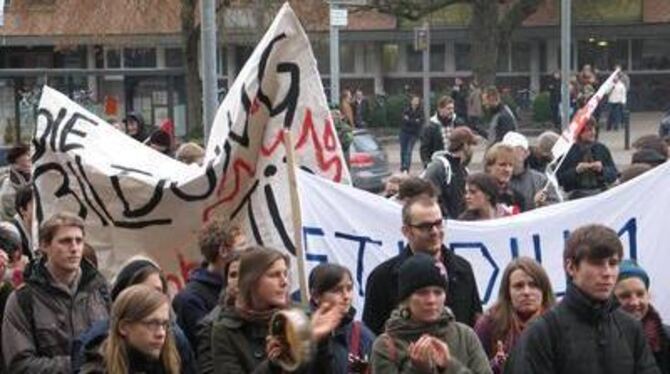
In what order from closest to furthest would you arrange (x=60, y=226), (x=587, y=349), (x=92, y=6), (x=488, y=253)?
(x=587, y=349) → (x=60, y=226) → (x=488, y=253) → (x=92, y=6)

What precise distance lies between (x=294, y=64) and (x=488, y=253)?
1453 millimetres

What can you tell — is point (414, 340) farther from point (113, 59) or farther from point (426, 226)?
point (113, 59)

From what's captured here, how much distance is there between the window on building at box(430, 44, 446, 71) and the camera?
55688 millimetres

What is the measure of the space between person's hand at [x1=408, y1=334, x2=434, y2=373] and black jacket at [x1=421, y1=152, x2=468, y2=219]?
5818 mm

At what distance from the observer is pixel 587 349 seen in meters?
5.66

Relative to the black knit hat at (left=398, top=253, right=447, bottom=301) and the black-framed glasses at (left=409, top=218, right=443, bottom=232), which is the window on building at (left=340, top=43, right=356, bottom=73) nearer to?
the black-framed glasses at (left=409, top=218, right=443, bottom=232)

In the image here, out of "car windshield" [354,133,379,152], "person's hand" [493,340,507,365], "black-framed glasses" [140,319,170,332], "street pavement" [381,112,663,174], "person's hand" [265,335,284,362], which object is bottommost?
"street pavement" [381,112,663,174]

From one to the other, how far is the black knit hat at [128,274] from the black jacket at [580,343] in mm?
1800

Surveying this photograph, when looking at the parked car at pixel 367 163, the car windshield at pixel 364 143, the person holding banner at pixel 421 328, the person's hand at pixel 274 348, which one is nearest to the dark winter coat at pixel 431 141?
the parked car at pixel 367 163

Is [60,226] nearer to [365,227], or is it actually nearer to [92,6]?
[365,227]

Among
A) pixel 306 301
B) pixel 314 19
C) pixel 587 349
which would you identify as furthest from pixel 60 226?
pixel 314 19

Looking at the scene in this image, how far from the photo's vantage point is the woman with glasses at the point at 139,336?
19.0 ft

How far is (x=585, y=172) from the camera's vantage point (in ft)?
40.0

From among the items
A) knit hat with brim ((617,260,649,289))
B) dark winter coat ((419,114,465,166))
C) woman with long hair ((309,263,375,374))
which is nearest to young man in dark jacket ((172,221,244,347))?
woman with long hair ((309,263,375,374))
